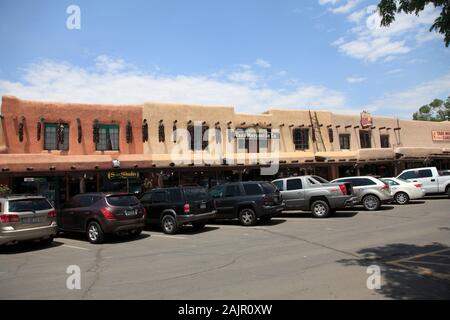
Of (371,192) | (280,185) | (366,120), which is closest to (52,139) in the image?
(280,185)

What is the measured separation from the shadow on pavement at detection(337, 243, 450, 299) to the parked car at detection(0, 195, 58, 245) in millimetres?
8845

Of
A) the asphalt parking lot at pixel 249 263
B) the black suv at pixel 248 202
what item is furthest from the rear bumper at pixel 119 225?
the black suv at pixel 248 202

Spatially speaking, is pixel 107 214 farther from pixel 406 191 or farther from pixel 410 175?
pixel 410 175

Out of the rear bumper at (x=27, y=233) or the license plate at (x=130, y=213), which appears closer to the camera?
the rear bumper at (x=27, y=233)

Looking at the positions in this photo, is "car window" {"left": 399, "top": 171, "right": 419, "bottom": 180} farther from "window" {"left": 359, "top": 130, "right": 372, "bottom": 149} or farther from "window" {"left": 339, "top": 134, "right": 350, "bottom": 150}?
"window" {"left": 359, "top": 130, "right": 372, "bottom": 149}

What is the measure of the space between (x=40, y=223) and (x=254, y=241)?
6.62 m

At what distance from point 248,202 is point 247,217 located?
612mm

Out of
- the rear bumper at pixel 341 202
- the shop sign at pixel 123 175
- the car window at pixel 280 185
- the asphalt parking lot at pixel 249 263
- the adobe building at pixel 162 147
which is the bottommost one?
the asphalt parking lot at pixel 249 263

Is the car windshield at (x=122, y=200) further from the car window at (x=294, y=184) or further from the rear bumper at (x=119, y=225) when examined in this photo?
the car window at (x=294, y=184)

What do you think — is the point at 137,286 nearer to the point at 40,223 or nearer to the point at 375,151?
the point at 40,223

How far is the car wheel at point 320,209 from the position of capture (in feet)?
54.3

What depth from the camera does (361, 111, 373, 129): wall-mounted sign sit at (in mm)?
31766

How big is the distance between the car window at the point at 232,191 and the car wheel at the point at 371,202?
6.98 meters
